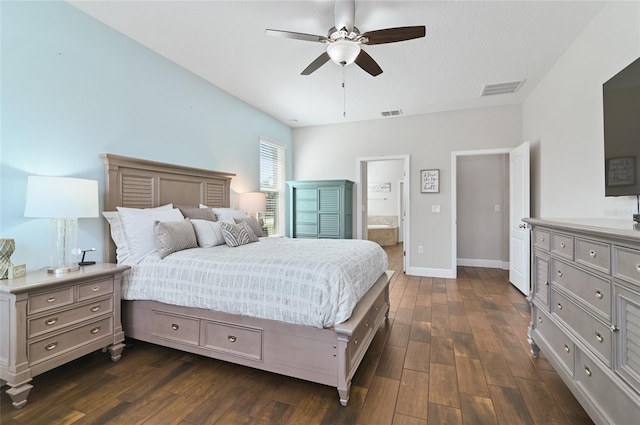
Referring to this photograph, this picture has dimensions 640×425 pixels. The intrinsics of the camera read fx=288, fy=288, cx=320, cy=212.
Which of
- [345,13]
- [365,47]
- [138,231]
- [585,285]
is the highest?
[365,47]

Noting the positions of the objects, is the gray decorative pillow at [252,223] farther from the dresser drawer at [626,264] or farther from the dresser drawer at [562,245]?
the dresser drawer at [626,264]

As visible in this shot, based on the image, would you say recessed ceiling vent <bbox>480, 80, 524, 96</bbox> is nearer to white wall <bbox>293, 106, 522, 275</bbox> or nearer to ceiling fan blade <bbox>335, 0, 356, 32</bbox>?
white wall <bbox>293, 106, 522, 275</bbox>

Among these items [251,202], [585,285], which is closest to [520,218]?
[585,285]

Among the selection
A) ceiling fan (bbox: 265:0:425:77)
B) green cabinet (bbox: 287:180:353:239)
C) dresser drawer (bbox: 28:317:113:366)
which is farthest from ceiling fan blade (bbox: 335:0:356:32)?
green cabinet (bbox: 287:180:353:239)

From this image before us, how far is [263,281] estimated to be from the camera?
6.31 feet

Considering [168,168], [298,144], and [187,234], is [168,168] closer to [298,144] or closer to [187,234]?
[187,234]

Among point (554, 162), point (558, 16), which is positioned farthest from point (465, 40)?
point (554, 162)

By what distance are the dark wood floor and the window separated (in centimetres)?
301

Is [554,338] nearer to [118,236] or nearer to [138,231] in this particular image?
[138,231]

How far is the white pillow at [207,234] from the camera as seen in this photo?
2.68m

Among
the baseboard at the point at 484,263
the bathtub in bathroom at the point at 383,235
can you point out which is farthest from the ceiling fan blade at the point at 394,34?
the bathtub in bathroom at the point at 383,235

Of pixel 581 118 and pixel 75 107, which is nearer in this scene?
pixel 75 107

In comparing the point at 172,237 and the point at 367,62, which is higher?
the point at 367,62

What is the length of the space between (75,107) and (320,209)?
354cm
